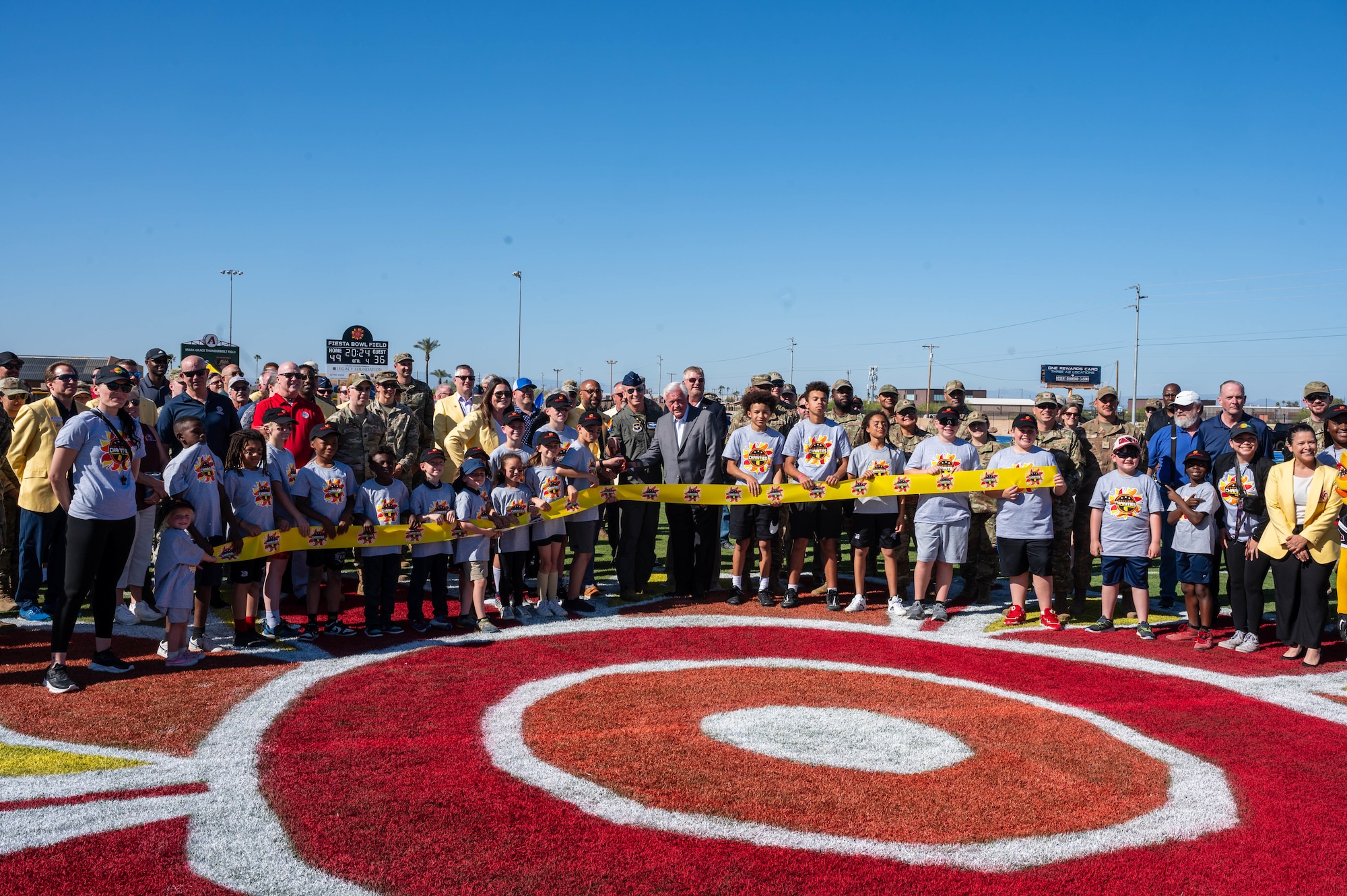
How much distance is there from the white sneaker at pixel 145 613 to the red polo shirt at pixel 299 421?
5.88 ft

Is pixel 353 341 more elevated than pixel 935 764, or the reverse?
pixel 353 341

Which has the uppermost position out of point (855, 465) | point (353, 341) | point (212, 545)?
point (353, 341)

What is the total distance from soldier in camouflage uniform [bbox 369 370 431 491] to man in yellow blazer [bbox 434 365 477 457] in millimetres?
594

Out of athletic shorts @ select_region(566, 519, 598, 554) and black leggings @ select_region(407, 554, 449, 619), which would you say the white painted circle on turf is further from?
athletic shorts @ select_region(566, 519, 598, 554)

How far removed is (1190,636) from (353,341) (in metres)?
43.7

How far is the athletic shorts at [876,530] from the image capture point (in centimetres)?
958

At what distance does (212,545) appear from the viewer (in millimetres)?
7430

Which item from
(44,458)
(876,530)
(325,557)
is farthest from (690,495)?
(44,458)

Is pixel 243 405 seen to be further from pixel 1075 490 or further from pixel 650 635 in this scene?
pixel 1075 490

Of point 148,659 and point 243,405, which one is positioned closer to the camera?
point 148,659

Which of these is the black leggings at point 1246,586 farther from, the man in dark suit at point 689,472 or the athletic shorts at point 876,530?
the man in dark suit at point 689,472

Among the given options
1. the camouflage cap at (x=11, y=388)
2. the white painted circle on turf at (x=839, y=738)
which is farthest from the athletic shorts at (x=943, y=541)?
the camouflage cap at (x=11, y=388)

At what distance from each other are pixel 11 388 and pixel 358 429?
3.20 metres

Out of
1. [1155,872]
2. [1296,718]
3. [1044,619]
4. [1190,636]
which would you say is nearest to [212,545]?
[1155,872]
